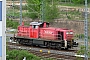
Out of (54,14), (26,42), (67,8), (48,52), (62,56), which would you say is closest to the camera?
(62,56)

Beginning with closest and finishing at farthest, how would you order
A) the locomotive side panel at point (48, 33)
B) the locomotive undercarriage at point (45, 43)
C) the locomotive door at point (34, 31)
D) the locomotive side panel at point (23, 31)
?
the locomotive undercarriage at point (45, 43), the locomotive side panel at point (48, 33), the locomotive door at point (34, 31), the locomotive side panel at point (23, 31)

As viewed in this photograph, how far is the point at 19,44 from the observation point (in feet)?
66.4

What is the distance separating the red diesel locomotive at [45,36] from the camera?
58.6ft

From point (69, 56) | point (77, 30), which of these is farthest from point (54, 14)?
point (69, 56)

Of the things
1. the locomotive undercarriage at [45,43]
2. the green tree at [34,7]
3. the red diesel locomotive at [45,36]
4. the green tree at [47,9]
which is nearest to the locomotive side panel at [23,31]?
the red diesel locomotive at [45,36]

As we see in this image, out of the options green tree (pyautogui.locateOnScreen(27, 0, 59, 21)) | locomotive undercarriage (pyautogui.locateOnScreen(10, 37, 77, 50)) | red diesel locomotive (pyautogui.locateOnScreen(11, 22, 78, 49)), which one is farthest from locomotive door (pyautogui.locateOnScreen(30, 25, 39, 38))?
green tree (pyautogui.locateOnScreen(27, 0, 59, 21))

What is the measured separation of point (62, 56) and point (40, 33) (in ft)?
12.9

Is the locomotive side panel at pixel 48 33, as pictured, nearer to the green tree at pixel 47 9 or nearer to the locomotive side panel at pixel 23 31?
the locomotive side panel at pixel 23 31

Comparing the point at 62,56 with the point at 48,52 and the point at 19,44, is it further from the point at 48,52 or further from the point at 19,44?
the point at 19,44

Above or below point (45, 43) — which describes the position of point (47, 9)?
above

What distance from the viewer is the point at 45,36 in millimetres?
18812

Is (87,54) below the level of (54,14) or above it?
below

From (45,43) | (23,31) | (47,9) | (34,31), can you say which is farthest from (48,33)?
(47,9)

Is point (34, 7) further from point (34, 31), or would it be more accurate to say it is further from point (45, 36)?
point (45, 36)
